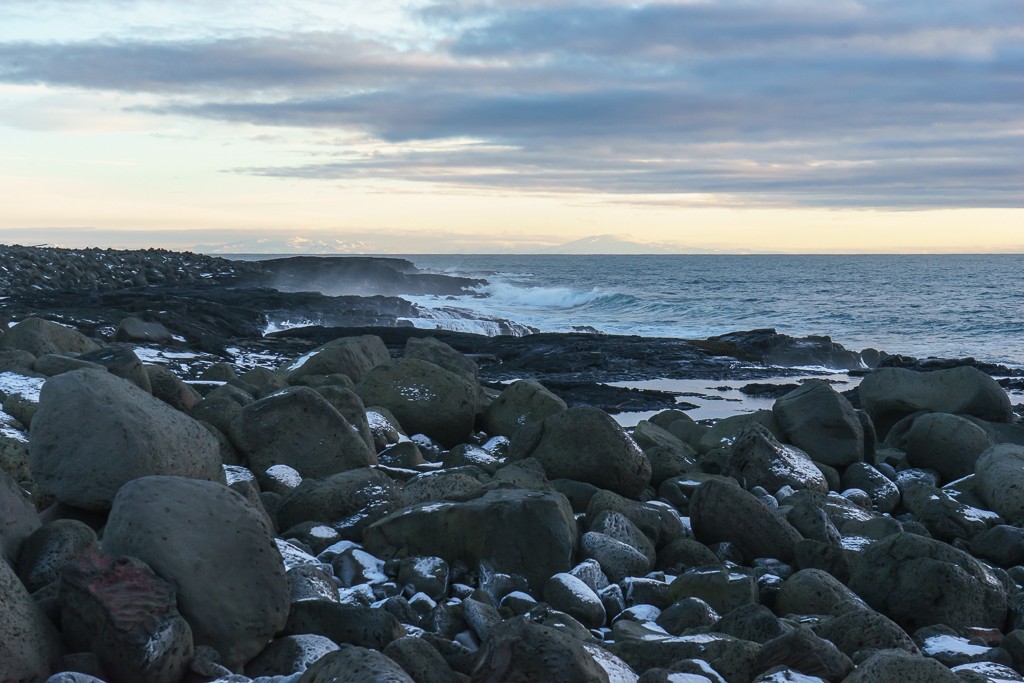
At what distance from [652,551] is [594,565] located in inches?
29.3

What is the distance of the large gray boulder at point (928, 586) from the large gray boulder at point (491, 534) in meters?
2.01

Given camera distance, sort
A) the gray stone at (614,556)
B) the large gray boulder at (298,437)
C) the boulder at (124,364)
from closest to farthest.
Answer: the gray stone at (614,556)
the large gray boulder at (298,437)
the boulder at (124,364)

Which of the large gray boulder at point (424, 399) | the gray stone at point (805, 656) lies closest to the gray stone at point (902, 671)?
the gray stone at point (805, 656)

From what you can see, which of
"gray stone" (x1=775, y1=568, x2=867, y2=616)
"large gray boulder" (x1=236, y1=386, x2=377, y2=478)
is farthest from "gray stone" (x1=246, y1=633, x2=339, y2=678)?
"large gray boulder" (x1=236, y1=386, x2=377, y2=478)

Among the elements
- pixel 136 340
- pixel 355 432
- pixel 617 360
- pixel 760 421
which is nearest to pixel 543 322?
pixel 617 360

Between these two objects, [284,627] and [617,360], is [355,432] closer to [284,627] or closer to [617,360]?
[284,627]

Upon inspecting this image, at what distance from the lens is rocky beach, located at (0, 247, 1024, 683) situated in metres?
4.29

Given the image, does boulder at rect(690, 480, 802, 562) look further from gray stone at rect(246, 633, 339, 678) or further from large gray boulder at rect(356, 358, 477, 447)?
large gray boulder at rect(356, 358, 477, 447)

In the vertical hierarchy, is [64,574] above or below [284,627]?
above

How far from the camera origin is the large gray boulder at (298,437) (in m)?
7.93

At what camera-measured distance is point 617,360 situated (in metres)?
24.1

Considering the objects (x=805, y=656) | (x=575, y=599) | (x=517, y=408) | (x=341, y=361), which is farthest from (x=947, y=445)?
(x=341, y=361)

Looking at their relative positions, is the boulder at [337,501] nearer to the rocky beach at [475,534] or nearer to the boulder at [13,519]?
the rocky beach at [475,534]

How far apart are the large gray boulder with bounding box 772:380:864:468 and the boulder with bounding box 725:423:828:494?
98 centimetres
